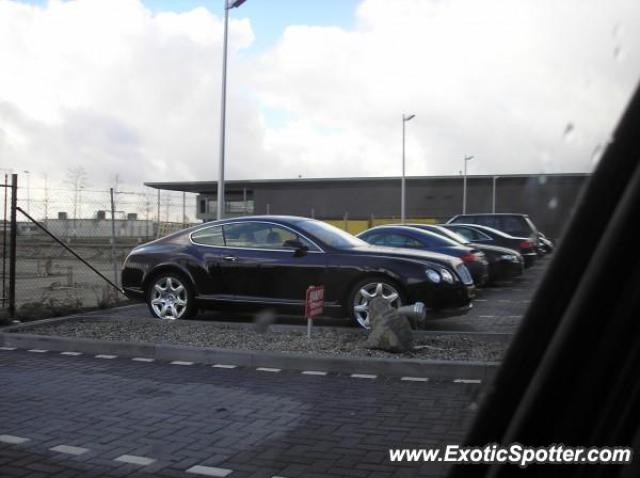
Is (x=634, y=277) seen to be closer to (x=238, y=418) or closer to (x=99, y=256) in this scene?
(x=238, y=418)

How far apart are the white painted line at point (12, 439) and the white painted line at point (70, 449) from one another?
0.29 m

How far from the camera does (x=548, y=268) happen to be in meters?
1.32

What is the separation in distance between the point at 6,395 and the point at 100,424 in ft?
4.48

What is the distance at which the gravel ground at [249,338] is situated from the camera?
22.7 ft

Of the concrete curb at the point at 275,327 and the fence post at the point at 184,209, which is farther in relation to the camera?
the fence post at the point at 184,209

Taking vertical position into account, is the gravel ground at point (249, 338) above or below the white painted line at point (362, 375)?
above

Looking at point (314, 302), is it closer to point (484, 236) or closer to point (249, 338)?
point (249, 338)

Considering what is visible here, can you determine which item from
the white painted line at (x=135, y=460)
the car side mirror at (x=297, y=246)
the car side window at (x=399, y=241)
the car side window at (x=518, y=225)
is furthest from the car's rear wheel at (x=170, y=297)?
the white painted line at (x=135, y=460)

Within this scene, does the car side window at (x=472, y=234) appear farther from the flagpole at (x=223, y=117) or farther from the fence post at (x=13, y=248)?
the fence post at (x=13, y=248)

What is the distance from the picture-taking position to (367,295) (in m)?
8.27

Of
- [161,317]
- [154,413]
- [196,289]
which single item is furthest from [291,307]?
[154,413]

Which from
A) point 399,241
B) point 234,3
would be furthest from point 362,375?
point 234,3

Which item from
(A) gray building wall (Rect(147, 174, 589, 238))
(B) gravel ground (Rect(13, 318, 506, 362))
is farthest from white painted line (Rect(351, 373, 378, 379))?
(A) gray building wall (Rect(147, 174, 589, 238))

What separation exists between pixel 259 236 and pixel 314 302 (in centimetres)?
187
